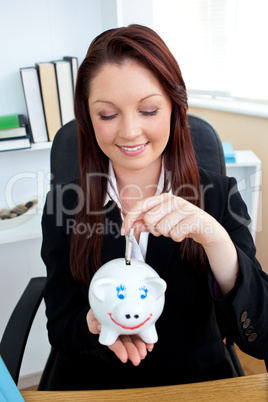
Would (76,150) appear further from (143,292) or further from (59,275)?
(143,292)

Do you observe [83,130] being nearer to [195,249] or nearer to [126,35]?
[126,35]

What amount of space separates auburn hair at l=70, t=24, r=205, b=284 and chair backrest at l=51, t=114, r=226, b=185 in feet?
0.43

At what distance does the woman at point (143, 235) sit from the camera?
894mm

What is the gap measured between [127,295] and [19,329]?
19.4 inches

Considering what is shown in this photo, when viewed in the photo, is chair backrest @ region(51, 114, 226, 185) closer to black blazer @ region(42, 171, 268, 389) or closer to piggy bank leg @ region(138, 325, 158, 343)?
black blazer @ region(42, 171, 268, 389)

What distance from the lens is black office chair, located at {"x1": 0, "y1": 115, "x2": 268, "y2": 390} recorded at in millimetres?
1059

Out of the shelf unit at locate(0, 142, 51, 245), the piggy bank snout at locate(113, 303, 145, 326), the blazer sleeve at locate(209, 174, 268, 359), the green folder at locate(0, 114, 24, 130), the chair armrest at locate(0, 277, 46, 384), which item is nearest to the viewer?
the piggy bank snout at locate(113, 303, 145, 326)

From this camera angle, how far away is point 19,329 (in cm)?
106

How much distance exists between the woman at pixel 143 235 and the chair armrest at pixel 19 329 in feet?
0.21

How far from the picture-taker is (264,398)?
72cm

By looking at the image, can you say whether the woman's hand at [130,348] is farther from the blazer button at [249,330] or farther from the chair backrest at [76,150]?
the chair backrest at [76,150]

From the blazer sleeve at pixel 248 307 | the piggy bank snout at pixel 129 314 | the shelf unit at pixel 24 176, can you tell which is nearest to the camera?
the piggy bank snout at pixel 129 314

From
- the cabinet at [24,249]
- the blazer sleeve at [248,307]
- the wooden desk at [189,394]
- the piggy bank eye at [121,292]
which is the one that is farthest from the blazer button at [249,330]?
the cabinet at [24,249]

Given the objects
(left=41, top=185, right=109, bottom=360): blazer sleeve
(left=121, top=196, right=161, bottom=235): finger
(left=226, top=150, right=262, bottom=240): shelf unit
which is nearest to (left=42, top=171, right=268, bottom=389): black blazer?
(left=41, top=185, right=109, bottom=360): blazer sleeve
